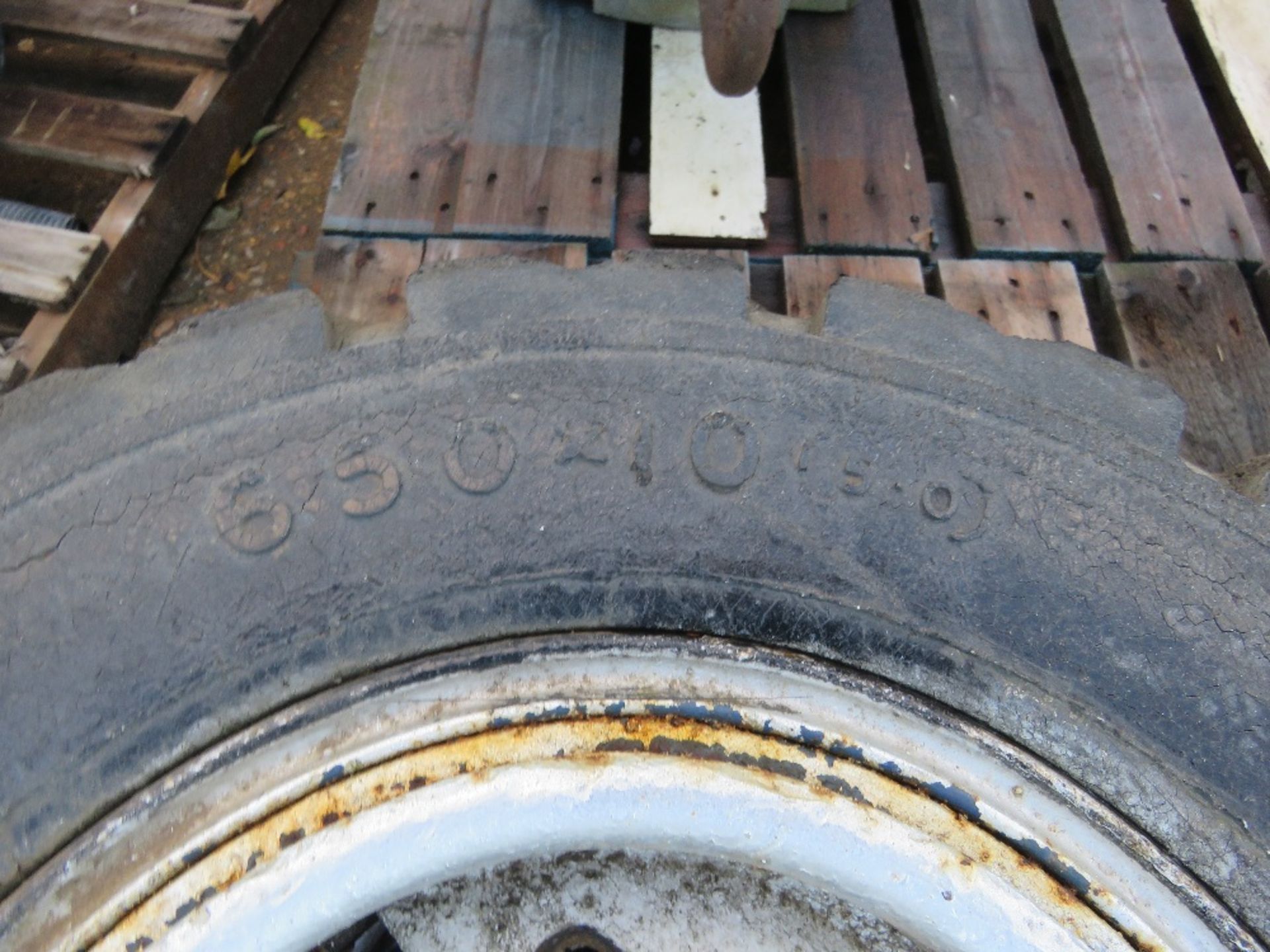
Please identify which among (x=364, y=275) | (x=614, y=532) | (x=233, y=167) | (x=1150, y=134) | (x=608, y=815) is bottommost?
(x=608, y=815)

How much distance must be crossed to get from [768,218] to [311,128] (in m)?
1.45

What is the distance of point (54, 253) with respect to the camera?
181 cm

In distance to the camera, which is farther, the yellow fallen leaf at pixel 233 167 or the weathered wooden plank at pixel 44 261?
the yellow fallen leaf at pixel 233 167

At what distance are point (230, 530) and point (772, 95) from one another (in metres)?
1.41

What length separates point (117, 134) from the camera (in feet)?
6.42

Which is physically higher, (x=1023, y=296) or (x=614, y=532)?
(x=1023, y=296)

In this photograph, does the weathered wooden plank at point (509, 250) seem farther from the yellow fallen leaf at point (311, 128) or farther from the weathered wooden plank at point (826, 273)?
the yellow fallen leaf at point (311, 128)

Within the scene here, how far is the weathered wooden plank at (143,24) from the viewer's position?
2076 millimetres

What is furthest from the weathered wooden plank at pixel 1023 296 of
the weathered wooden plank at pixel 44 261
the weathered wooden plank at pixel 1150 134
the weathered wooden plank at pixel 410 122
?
the weathered wooden plank at pixel 44 261

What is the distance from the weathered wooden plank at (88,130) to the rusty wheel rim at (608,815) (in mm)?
1620

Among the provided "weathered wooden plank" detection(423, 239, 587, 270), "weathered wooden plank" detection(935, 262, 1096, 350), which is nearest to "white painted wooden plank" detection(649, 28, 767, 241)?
"weathered wooden plank" detection(423, 239, 587, 270)

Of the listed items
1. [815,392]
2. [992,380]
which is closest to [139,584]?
[815,392]

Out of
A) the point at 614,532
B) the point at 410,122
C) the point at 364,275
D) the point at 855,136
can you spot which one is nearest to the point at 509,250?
the point at 364,275

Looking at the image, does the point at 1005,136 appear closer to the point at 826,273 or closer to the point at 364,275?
the point at 826,273
